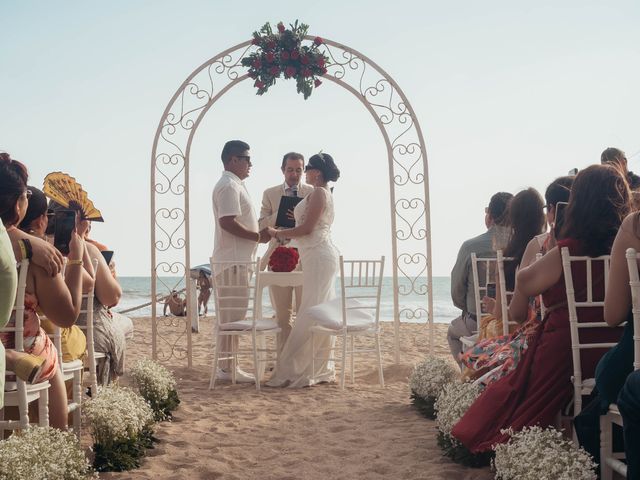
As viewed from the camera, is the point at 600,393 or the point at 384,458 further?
the point at 384,458

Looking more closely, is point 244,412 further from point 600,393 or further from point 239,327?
point 600,393

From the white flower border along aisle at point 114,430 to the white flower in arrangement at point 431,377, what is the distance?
1978 mm

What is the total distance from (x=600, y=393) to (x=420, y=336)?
8338 millimetres

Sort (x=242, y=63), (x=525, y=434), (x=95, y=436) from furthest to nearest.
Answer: (x=242, y=63)
(x=95, y=436)
(x=525, y=434)

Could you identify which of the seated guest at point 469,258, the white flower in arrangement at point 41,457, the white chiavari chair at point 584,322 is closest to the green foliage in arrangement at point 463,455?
the white chiavari chair at point 584,322

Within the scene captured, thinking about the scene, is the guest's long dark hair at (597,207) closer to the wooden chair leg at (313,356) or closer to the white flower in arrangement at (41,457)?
the white flower in arrangement at (41,457)

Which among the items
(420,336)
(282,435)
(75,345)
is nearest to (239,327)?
(282,435)

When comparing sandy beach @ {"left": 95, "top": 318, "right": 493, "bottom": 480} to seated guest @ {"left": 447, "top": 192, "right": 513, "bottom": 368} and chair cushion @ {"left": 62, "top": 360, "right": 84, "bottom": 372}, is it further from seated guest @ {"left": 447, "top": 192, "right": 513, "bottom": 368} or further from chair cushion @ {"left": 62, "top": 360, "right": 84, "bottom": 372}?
seated guest @ {"left": 447, "top": 192, "right": 513, "bottom": 368}

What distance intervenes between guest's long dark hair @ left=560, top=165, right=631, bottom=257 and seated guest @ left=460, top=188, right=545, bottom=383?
561 millimetres

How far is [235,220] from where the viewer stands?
690 cm

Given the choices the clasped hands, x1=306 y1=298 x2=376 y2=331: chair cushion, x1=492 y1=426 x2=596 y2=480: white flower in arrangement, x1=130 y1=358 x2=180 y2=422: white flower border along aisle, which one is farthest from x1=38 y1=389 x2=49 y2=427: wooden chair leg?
the clasped hands

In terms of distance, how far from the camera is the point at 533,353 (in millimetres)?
3506

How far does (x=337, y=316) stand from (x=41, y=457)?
3702 mm

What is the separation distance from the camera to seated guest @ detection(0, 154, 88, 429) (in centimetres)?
301
